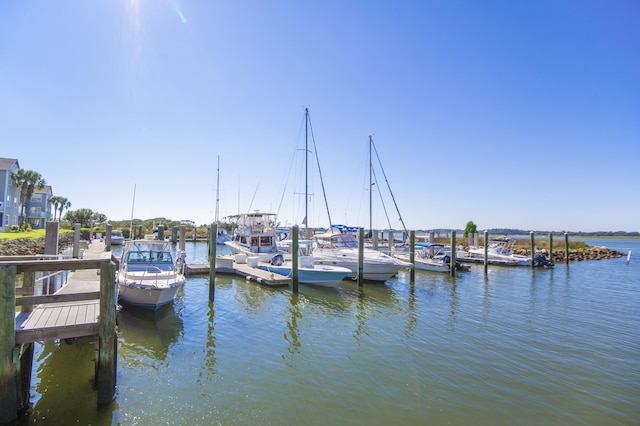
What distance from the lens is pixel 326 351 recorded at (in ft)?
31.1

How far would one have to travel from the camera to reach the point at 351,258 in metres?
21.9

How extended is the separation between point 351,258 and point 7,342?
18142mm

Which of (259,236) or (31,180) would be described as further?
(31,180)

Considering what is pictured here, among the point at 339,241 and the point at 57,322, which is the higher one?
the point at 339,241

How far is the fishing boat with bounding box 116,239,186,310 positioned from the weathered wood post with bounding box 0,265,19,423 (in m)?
4.62

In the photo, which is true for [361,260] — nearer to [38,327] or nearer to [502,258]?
[38,327]

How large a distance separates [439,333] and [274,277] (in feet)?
32.5

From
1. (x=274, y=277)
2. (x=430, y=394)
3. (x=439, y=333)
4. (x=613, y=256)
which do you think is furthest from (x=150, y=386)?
(x=613, y=256)

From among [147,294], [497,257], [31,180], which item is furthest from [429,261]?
[31,180]

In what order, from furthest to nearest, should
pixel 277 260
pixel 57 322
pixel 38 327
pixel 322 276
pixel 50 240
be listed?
pixel 277 260 < pixel 322 276 < pixel 50 240 < pixel 57 322 < pixel 38 327

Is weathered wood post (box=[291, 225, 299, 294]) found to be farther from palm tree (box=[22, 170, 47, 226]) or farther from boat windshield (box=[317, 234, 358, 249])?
palm tree (box=[22, 170, 47, 226])

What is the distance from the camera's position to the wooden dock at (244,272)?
1816cm

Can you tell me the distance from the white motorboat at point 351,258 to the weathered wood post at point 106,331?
14.6 m

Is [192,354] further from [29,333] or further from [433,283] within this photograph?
[433,283]
